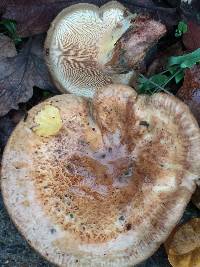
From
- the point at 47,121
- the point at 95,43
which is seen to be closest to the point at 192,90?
the point at 95,43

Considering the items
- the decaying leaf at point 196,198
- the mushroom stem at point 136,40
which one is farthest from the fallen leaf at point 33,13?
the decaying leaf at point 196,198

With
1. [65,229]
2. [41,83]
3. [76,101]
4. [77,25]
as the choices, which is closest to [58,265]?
[65,229]

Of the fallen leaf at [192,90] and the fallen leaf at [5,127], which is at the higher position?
the fallen leaf at [192,90]

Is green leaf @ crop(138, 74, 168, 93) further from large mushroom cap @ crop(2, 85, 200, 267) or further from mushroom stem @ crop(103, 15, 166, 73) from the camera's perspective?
large mushroom cap @ crop(2, 85, 200, 267)

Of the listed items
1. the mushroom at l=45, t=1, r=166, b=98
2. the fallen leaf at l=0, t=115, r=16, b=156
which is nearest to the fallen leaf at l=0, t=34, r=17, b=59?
the mushroom at l=45, t=1, r=166, b=98

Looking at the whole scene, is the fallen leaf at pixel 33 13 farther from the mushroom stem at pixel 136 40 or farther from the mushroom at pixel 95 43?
the mushroom stem at pixel 136 40

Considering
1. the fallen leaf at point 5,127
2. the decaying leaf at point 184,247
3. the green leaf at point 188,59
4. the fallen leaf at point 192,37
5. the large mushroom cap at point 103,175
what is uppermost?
the fallen leaf at point 192,37
